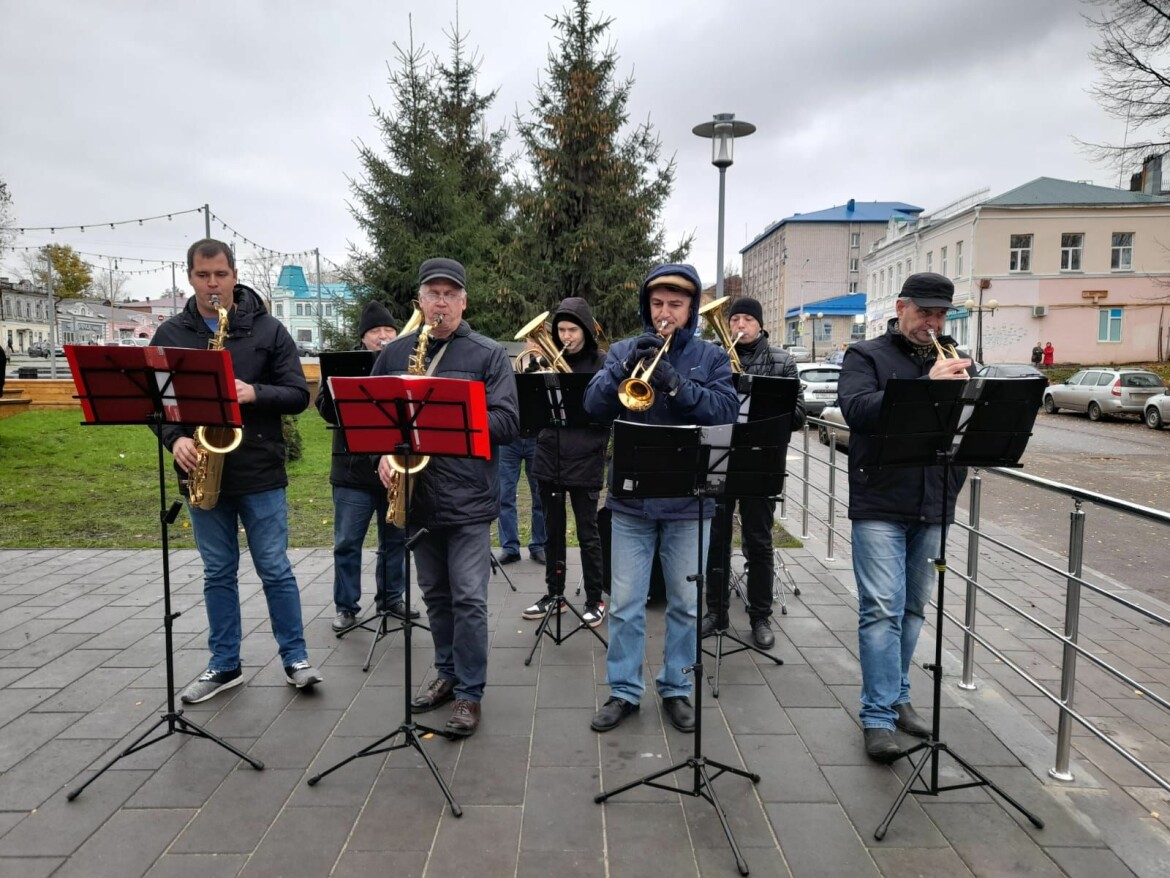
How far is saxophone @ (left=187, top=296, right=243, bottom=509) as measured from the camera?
3.87 metres

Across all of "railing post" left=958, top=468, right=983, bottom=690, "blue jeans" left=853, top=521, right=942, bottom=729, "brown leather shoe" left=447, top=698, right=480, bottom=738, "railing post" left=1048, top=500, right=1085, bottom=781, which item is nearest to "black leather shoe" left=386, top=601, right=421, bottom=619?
"brown leather shoe" left=447, top=698, right=480, bottom=738

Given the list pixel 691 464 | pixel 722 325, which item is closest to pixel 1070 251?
pixel 722 325

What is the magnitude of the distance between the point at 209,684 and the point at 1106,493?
1293cm

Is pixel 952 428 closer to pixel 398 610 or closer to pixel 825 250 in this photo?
pixel 398 610

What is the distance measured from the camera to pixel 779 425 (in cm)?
341

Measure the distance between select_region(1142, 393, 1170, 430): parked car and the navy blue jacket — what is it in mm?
23528

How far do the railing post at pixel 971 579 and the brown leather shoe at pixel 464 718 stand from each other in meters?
→ 2.71

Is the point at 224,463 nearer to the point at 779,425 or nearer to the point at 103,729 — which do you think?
the point at 103,729

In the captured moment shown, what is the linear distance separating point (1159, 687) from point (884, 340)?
9.78 ft

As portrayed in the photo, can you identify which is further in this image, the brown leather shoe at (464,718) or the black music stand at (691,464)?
the brown leather shoe at (464,718)

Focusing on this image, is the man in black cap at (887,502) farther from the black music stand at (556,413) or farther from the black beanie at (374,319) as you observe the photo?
the black beanie at (374,319)

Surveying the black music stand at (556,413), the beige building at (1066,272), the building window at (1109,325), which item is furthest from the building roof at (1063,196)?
the black music stand at (556,413)

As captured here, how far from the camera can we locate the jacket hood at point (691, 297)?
3654 millimetres

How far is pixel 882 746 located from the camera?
356 centimetres
